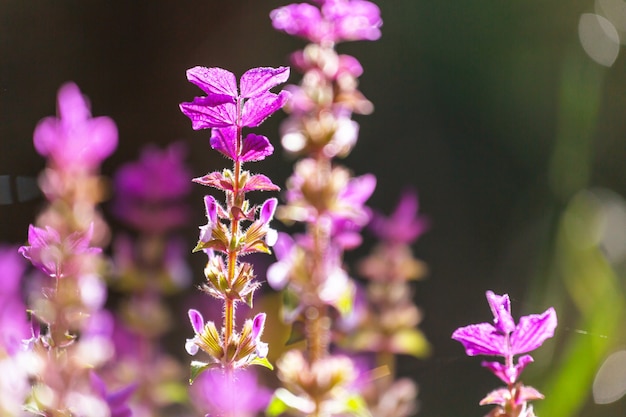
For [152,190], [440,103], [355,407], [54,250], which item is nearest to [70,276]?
[54,250]

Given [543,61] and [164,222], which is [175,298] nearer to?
[164,222]

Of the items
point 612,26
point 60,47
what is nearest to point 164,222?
point 60,47

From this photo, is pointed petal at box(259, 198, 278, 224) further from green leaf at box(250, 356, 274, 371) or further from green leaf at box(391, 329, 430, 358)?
green leaf at box(391, 329, 430, 358)

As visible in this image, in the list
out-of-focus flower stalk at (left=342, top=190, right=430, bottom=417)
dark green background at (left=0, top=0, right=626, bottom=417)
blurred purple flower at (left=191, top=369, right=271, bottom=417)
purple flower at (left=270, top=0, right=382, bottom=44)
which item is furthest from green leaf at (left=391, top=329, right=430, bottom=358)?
dark green background at (left=0, top=0, right=626, bottom=417)

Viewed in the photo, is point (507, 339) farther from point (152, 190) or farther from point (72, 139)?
point (152, 190)

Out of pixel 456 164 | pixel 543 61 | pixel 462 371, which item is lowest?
pixel 462 371

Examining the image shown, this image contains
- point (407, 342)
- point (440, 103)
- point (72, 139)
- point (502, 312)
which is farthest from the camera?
point (440, 103)

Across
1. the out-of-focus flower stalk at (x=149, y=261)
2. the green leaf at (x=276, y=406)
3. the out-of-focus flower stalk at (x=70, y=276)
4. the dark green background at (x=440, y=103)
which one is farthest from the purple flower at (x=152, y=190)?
the dark green background at (x=440, y=103)

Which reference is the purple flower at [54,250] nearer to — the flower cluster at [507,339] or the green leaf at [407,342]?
the flower cluster at [507,339]
